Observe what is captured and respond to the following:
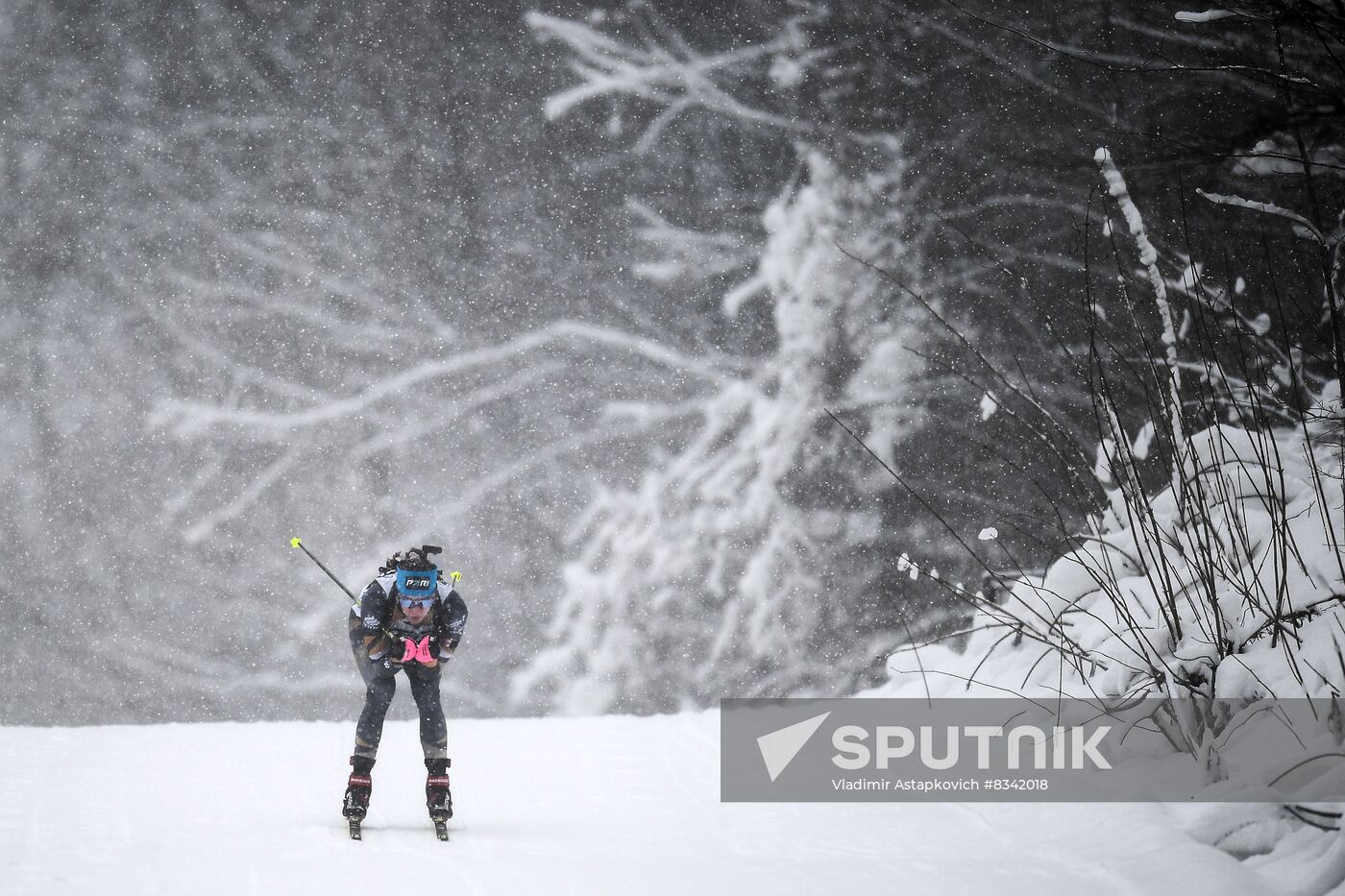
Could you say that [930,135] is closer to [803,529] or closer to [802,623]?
[803,529]

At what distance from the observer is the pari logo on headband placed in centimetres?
280

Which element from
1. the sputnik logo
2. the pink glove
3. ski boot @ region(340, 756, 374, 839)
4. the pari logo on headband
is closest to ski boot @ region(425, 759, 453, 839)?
ski boot @ region(340, 756, 374, 839)

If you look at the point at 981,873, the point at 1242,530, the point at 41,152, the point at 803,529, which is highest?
the point at 41,152

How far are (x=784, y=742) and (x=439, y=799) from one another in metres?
1.75

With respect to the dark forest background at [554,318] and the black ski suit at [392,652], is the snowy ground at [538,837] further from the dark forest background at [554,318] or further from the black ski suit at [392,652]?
the dark forest background at [554,318]

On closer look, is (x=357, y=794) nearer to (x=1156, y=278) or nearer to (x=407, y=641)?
(x=407, y=641)

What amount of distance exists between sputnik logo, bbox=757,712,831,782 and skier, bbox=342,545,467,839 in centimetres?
129

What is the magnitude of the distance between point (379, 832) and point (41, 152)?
460 cm

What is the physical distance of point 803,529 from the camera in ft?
17.4

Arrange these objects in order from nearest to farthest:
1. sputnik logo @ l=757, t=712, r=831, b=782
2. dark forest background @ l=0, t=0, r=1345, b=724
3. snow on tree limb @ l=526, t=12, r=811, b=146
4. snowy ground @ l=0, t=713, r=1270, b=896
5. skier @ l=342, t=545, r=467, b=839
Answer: snowy ground @ l=0, t=713, r=1270, b=896 → skier @ l=342, t=545, r=467, b=839 → sputnik logo @ l=757, t=712, r=831, b=782 → dark forest background @ l=0, t=0, r=1345, b=724 → snow on tree limb @ l=526, t=12, r=811, b=146

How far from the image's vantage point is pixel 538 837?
2604 mm

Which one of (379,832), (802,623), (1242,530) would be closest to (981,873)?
(1242,530)

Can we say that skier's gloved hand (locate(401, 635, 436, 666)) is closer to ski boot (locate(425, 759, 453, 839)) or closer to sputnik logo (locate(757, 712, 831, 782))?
ski boot (locate(425, 759, 453, 839))

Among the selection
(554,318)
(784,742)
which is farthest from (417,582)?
(554,318)
